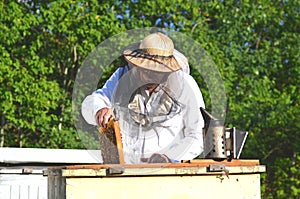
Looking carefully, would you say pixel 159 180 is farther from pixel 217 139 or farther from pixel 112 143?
pixel 217 139

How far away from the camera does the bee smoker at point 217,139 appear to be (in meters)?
3.88

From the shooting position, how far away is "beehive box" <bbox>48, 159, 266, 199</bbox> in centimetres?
332

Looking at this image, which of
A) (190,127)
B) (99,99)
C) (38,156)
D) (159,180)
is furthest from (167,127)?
(38,156)

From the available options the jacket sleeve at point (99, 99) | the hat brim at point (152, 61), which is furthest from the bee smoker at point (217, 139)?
the jacket sleeve at point (99, 99)

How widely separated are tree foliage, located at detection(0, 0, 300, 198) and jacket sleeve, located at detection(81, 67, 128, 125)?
17.6 feet

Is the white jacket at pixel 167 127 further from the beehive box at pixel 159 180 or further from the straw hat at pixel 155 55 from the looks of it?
the beehive box at pixel 159 180

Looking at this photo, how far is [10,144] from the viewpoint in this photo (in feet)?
32.9

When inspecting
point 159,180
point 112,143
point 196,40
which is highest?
point 196,40

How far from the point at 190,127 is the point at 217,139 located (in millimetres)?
181

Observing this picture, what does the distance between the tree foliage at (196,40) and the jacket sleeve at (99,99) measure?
5.37 meters

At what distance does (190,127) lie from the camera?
399 cm

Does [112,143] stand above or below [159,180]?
above

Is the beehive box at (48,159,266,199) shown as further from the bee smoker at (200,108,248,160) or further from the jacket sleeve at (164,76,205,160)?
the jacket sleeve at (164,76,205,160)

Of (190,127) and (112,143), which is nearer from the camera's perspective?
(112,143)
